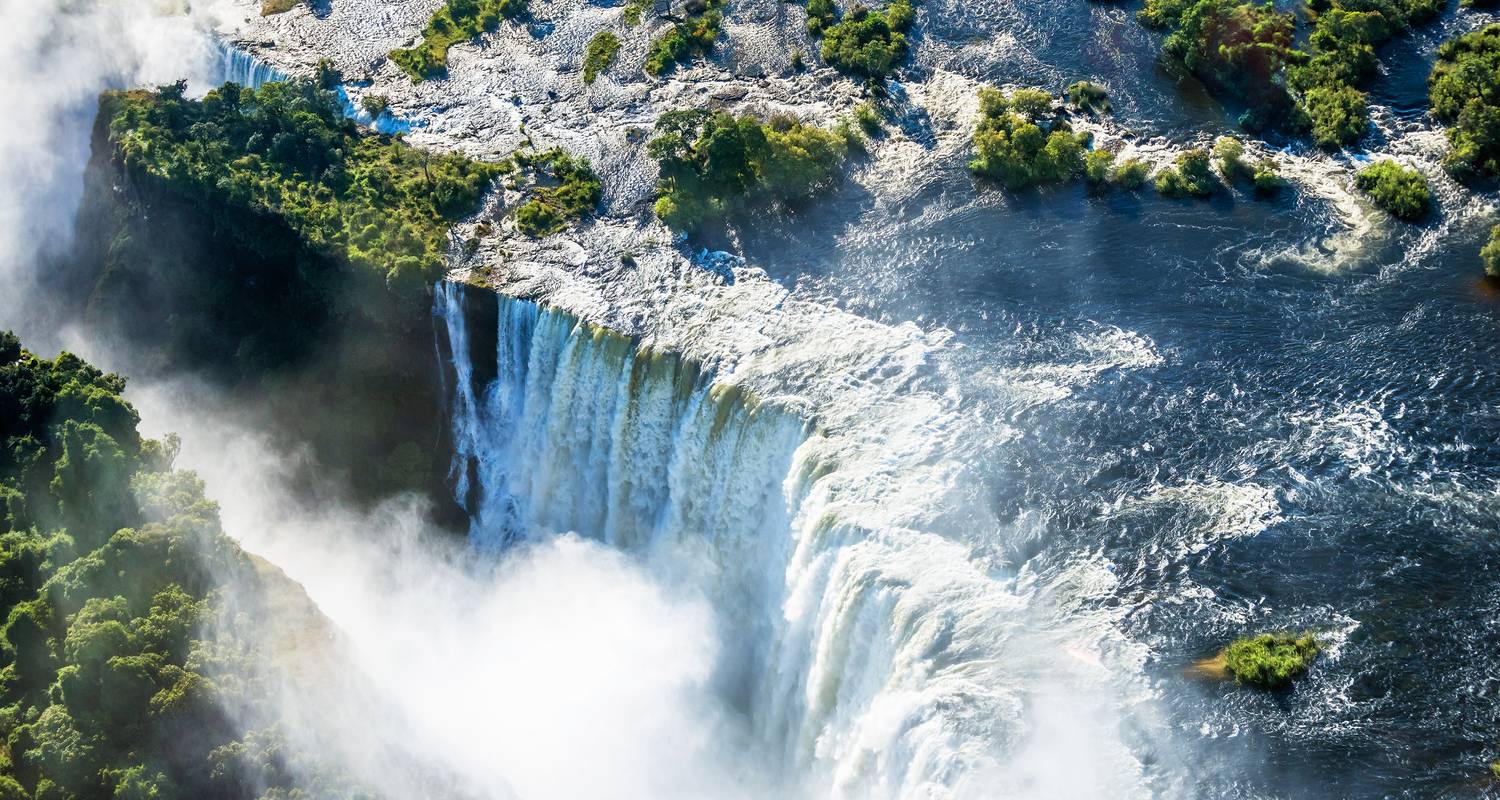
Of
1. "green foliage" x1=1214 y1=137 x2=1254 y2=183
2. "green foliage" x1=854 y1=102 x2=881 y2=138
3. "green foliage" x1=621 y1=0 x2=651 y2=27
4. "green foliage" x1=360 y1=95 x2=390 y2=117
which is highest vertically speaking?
"green foliage" x1=621 y1=0 x2=651 y2=27

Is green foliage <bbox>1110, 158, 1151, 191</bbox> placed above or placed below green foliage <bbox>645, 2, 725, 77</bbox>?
below

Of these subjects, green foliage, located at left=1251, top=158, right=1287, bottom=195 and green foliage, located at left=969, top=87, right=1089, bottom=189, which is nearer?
green foliage, located at left=1251, top=158, right=1287, bottom=195

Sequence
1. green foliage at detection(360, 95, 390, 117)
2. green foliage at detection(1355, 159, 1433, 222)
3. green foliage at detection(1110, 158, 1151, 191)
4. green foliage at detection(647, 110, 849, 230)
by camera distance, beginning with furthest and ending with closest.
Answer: green foliage at detection(360, 95, 390, 117) → green foliage at detection(647, 110, 849, 230) → green foliage at detection(1110, 158, 1151, 191) → green foliage at detection(1355, 159, 1433, 222)

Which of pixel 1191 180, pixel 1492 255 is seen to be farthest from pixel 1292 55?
pixel 1492 255

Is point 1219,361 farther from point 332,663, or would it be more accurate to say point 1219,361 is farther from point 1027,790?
point 332,663

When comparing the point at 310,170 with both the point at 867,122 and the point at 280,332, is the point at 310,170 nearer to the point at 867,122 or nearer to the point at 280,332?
the point at 280,332

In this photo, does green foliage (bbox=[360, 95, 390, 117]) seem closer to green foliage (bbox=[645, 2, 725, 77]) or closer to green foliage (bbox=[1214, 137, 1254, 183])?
green foliage (bbox=[645, 2, 725, 77])

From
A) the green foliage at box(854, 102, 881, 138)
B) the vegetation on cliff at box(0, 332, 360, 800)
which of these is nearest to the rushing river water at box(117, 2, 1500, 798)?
the green foliage at box(854, 102, 881, 138)

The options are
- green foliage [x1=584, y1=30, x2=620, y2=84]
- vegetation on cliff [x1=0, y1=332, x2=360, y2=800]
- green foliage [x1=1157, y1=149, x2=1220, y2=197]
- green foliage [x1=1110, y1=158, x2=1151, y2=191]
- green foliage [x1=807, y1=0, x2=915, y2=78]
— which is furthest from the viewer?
green foliage [x1=584, y1=30, x2=620, y2=84]
